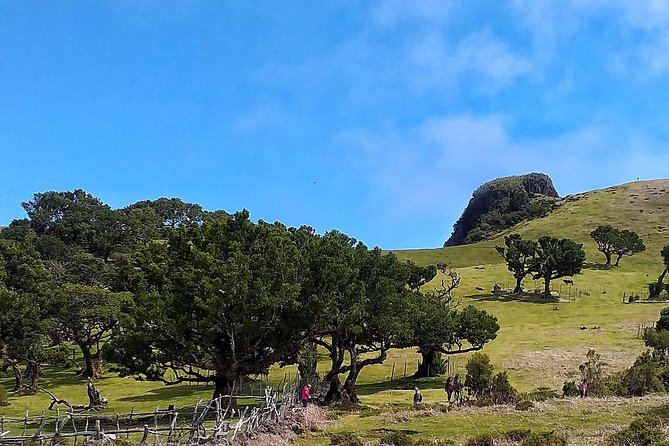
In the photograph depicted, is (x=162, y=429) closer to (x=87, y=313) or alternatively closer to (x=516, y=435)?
(x=516, y=435)

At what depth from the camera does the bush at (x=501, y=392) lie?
127 ft

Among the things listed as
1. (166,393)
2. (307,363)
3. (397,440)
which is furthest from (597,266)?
(397,440)

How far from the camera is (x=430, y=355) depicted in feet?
192

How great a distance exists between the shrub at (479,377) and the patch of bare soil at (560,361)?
28.4 feet

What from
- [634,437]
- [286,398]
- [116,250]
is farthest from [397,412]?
[116,250]

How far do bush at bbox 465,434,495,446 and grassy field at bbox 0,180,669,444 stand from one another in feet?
5.22

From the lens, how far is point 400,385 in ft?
182

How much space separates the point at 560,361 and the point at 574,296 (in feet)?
147

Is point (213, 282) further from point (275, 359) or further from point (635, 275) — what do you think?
point (635, 275)

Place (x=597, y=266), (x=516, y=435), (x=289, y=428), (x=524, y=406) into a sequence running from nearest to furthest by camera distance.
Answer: (x=516, y=435), (x=289, y=428), (x=524, y=406), (x=597, y=266)

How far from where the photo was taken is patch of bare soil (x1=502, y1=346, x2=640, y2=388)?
51.8 metres

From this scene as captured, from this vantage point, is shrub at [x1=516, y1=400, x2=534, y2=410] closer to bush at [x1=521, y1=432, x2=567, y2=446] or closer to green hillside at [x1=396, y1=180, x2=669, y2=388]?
bush at [x1=521, y1=432, x2=567, y2=446]

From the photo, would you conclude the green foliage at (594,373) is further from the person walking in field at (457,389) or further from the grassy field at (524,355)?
the person walking in field at (457,389)

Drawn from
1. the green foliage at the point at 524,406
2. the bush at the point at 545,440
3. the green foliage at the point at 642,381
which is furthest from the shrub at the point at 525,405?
the bush at the point at 545,440
